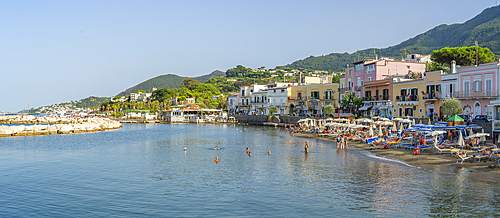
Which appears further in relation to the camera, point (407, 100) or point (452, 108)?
point (407, 100)

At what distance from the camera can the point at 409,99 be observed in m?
51.8

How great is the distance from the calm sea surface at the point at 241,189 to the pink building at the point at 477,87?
18.1 meters

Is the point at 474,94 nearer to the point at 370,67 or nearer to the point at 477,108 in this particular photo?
the point at 477,108

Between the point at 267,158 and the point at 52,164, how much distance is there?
1824 centimetres

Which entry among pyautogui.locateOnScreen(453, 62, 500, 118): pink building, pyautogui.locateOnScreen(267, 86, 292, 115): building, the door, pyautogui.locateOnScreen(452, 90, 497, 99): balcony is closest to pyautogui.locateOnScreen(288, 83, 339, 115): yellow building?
pyautogui.locateOnScreen(267, 86, 292, 115): building

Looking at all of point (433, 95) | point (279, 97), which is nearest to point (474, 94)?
point (433, 95)

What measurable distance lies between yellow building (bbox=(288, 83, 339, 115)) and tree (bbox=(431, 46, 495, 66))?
21503 mm

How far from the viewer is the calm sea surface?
16.1 m

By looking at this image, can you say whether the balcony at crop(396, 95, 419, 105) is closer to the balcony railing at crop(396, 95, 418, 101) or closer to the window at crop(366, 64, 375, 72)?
the balcony railing at crop(396, 95, 418, 101)

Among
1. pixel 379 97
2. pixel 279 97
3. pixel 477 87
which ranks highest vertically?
pixel 279 97

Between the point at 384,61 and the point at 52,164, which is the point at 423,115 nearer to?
the point at 384,61

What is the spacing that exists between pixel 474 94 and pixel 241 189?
3340cm

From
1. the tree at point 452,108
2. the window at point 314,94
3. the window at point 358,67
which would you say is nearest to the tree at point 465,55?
the window at point 358,67

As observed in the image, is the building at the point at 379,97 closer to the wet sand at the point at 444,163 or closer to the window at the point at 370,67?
the window at the point at 370,67
